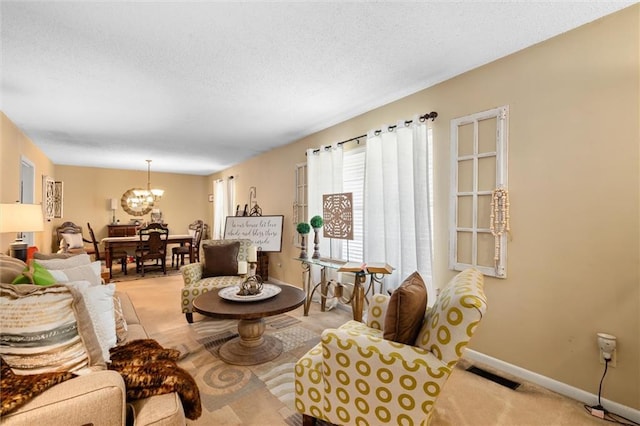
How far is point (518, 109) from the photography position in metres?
2.22

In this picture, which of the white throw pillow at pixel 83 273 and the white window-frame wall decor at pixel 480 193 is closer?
the white throw pillow at pixel 83 273

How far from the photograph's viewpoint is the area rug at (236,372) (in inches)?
72.3

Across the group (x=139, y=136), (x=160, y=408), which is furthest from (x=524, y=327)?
(x=139, y=136)

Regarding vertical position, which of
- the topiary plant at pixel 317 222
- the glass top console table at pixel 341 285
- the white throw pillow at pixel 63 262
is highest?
the topiary plant at pixel 317 222

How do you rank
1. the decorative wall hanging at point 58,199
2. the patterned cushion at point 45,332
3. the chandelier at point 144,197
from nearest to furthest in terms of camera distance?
1. the patterned cushion at point 45,332
2. the decorative wall hanging at point 58,199
3. the chandelier at point 144,197

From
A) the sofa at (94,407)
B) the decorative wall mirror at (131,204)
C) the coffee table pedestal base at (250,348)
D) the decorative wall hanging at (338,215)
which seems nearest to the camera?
the sofa at (94,407)

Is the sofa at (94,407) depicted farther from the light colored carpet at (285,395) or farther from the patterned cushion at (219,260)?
the patterned cushion at (219,260)

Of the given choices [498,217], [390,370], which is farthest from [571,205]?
[390,370]

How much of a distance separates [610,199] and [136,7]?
10.1ft

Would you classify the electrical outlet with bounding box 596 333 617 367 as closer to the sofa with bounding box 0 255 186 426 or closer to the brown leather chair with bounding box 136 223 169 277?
the sofa with bounding box 0 255 186 426

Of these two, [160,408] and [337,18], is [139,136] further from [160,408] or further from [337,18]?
[160,408]

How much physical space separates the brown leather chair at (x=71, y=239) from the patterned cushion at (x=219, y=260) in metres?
3.43

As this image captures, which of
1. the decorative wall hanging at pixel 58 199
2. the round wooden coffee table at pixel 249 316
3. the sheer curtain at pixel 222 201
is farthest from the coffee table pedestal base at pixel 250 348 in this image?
the decorative wall hanging at pixel 58 199

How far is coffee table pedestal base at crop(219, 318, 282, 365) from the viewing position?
2.47 metres
